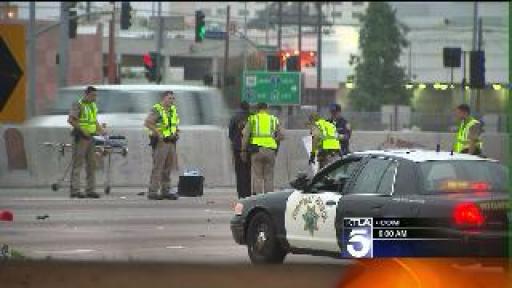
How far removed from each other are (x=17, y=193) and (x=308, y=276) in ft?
48.4

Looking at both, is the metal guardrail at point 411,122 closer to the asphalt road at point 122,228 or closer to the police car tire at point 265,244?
the asphalt road at point 122,228

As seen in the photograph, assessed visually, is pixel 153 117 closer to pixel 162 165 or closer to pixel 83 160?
pixel 162 165

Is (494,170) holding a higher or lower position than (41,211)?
higher

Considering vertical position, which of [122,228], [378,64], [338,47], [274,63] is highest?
[338,47]

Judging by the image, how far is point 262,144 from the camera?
65.4ft

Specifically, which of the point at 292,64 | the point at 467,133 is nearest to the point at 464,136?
the point at 467,133

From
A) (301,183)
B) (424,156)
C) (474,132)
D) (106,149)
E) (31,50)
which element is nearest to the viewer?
(424,156)

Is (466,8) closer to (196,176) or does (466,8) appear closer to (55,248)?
(196,176)

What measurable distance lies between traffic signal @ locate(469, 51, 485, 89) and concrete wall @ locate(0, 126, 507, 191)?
6.64ft

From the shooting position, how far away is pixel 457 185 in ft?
36.7

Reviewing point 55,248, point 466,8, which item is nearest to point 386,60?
point 466,8

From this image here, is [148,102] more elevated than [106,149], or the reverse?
[148,102]

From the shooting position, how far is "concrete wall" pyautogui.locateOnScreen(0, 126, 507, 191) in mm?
24594

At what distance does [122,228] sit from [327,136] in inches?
214
